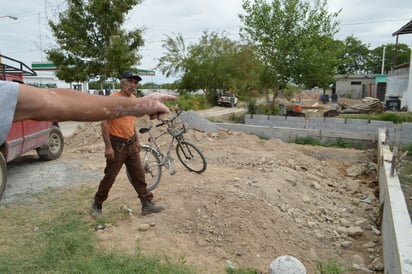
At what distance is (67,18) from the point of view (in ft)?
44.9

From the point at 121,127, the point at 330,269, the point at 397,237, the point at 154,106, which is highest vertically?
the point at 154,106

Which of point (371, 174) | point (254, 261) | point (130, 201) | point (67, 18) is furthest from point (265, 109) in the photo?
point (254, 261)

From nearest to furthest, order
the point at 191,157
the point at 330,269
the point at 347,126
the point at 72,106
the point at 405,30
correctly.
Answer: the point at 72,106
the point at 330,269
the point at 191,157
the point at 347,126
the point at 405,30

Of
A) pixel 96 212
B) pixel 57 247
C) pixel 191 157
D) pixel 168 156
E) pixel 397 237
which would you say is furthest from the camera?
pixel 191 157

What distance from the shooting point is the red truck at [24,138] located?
5.35 metres

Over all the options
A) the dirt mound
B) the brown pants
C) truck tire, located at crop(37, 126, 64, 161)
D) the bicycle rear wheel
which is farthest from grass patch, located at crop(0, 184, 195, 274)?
truck tire, located at crop(37, 126, 64, 161)

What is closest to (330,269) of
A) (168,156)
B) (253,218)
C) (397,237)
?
(397,237)

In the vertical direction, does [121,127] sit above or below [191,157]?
above

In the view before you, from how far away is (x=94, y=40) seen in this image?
551 inches

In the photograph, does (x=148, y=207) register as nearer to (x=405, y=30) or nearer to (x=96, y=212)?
(x=96, y=212)

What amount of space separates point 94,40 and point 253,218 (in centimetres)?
1226

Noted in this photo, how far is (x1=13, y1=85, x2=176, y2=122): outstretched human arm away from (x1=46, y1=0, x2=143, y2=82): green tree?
12.3 m

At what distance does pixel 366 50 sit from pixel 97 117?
219 ft

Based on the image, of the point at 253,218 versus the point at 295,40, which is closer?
the point at 253,218
